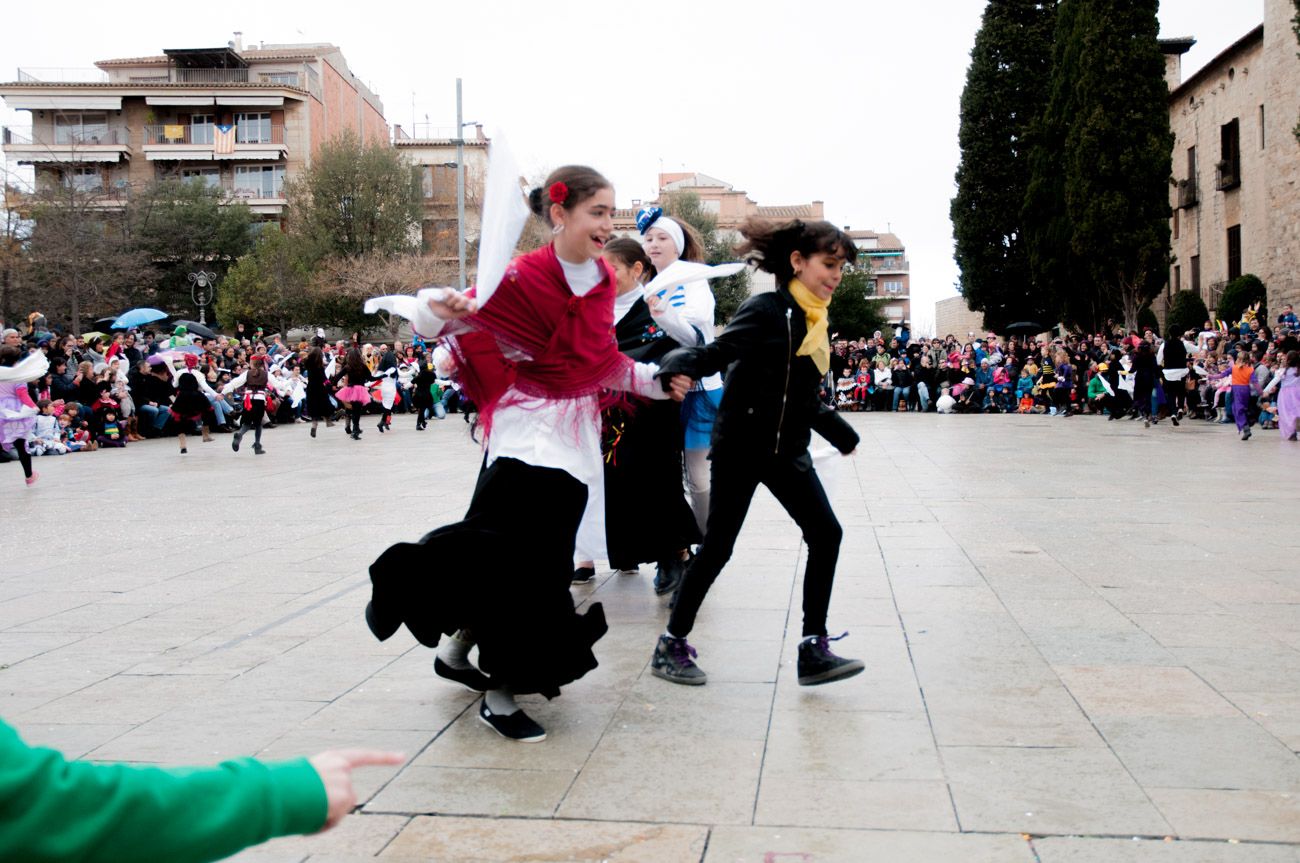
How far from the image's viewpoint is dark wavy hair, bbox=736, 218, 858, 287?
185 inches

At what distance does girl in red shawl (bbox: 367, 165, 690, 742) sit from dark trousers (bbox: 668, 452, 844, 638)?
1.54 ft

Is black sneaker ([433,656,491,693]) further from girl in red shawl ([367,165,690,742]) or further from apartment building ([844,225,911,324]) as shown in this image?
apartment building ([844,225,911,324])

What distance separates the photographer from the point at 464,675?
178 inches

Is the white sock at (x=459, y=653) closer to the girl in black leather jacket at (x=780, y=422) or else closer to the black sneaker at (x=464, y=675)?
the black sneaker at (x=464, y=675)

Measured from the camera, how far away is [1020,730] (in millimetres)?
4043

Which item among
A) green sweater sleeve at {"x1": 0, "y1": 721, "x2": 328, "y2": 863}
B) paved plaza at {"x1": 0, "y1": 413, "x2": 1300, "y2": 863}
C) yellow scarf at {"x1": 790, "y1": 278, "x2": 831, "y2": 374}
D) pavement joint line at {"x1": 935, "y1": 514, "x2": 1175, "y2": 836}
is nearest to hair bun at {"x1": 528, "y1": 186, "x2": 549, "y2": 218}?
yellow scarf at {"x1": 790, "y1": 278, "x2": 831, "y2": 374}

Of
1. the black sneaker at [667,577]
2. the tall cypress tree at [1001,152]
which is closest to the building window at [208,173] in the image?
the tall cypress tree at [1001,152]

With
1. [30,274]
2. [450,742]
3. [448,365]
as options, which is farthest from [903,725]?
[30,274]

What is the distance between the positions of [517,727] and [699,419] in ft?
9.44

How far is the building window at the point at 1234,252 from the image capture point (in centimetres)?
3459

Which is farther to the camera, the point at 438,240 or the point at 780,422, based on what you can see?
the point at 438,240

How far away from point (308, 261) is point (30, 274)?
1706cm

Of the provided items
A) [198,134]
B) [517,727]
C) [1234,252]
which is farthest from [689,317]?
[198,134]

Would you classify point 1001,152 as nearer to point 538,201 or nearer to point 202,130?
point 538,201
